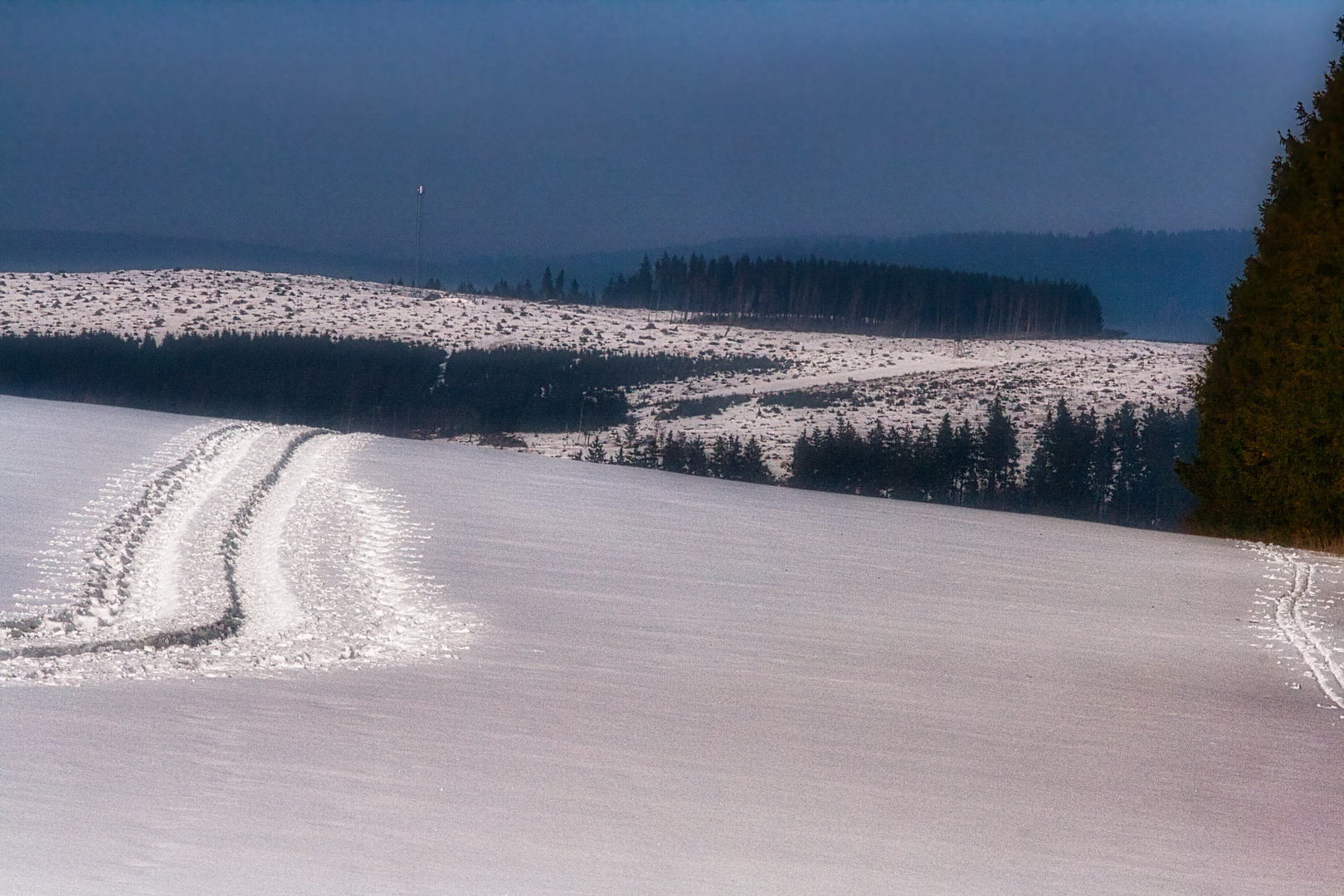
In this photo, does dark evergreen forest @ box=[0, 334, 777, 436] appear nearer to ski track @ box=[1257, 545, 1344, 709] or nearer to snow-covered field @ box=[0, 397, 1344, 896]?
ski track @ box=[1257, 545, 1344, 709]

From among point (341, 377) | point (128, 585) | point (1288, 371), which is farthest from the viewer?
point (341, 377)

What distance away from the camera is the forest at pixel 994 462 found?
4844 cm

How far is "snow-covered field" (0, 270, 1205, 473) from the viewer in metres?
58.3

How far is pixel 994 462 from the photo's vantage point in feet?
170

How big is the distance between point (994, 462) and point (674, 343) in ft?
86.2

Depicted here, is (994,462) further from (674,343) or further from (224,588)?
(224,588)

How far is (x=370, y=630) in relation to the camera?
7.12 metres

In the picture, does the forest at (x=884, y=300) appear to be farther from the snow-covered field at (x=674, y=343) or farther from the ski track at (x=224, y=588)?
the ski track at (x=224, y=588)

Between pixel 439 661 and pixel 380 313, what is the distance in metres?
73.2

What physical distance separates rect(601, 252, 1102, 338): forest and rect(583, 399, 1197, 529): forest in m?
29.0

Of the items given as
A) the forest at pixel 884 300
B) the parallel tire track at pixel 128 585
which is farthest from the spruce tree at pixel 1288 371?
the forest at pixel 884 300

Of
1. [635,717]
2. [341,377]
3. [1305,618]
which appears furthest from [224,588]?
[341,377]

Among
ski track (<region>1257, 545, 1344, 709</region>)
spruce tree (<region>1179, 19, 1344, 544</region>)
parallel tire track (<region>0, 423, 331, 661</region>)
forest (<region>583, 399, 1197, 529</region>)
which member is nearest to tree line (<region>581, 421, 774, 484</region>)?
forest (<region>583, 399, 1197, 529</region>)

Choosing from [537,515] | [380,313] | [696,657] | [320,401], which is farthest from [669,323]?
[696,657]
